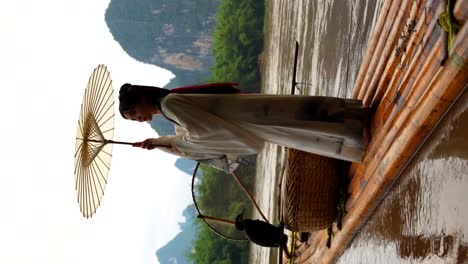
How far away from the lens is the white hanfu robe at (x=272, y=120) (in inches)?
112

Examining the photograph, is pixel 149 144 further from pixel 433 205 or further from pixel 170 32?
pixel 170 32

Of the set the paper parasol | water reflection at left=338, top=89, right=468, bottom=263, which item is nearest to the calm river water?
water reflection at left=338, top=89, right=468, bottom=263

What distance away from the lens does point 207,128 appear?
9.53 ft

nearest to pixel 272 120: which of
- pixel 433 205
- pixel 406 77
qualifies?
pixel 406 77

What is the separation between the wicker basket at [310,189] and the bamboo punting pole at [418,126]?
0.24 meters

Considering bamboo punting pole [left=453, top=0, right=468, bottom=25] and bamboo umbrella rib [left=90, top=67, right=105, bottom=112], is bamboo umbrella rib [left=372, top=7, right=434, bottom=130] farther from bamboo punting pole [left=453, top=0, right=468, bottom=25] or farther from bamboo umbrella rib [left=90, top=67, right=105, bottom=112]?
bamboo umbrella rib [left=90, top=67, right=105, bottom=112]

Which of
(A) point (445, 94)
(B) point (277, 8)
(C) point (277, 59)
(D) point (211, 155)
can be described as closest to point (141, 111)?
(D) point (211, 155)

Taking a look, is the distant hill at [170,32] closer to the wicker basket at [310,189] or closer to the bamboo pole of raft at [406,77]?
the wicker basket at [310,189]

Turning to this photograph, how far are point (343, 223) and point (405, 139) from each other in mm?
1199

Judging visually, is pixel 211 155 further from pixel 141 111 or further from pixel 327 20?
pixel 327 20

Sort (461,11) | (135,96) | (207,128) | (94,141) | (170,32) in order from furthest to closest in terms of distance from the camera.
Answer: (170,32), (94,141), (135,96), (207,128), (461,11)

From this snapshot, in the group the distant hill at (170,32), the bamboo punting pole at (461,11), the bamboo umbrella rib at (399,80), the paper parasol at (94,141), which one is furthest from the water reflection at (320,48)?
the distant hill at (170,32)

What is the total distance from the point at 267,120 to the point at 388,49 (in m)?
0.78

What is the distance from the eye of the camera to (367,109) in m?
2.93
